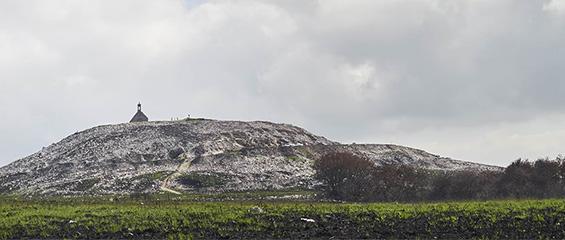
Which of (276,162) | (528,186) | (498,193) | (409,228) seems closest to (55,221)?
(409,228)

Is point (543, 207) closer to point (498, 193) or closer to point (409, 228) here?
point (409, 228)

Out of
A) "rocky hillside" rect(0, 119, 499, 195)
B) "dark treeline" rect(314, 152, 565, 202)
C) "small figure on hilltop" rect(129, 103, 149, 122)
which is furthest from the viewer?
"small figure on hilltop" rect(129, 103, 149, 122)

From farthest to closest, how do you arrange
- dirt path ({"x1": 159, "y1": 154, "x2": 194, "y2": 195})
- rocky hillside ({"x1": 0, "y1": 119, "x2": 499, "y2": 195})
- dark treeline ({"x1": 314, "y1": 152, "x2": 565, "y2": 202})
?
rocky hillside ({"x1": 0, "y1": 119, "x2": 499, "y2": 195}) → dirt path ({"x1": 159, "y1": 154, "x2": 194, "y2": 195}) → dark treeline ({"x1": 314, "y1": 152, "x2": 565, "y2": 202})

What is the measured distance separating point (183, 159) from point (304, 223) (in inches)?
3808

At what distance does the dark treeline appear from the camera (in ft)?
232

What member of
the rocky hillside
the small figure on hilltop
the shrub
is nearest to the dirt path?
the rocky hillside

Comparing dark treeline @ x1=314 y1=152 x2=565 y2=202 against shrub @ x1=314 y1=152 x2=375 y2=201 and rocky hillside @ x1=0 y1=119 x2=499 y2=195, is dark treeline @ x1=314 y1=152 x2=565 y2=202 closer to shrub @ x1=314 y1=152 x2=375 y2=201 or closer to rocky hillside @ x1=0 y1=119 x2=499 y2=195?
shrub @ x1=314 y1=152 x2=375 y2=201

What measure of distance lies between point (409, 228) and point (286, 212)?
967 centimetres

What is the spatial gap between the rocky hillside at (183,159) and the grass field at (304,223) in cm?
6560

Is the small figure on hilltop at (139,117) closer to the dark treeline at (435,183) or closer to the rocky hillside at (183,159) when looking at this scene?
the rocky hillside at (183,159)

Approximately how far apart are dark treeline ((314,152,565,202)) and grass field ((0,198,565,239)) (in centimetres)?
3051

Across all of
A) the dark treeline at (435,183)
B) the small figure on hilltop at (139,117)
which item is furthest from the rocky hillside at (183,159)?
the dark treeline at (435,183)

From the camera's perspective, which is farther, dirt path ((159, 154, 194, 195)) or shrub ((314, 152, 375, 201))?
dirt path ((159, 154, 194, 195))

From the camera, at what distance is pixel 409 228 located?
31.2 meters
